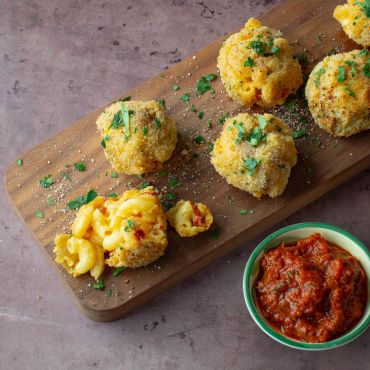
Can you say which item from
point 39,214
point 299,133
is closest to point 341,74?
point 299,133

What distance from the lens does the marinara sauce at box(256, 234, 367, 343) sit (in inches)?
149

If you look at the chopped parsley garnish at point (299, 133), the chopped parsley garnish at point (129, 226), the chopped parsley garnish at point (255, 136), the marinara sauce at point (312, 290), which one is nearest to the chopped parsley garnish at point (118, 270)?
the chopped parsley garnish at point (129, 226)

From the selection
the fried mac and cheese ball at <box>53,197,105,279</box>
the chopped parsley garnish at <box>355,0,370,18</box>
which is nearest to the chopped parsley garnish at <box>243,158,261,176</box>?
the fried mac and cheese ball at <box>53,197,105,279</box>

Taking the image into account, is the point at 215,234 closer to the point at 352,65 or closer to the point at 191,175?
the point at 191,175

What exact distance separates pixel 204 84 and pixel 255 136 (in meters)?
0.59

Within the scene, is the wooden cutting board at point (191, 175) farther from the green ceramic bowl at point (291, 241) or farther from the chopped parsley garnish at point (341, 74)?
the chopped parsley garnish at point (341, 74)

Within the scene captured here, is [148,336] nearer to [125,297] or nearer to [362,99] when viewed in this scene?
[125,297]

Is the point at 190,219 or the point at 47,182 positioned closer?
the point at 190,219

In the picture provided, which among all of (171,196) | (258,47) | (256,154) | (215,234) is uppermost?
(258,47)

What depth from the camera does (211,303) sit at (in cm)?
428

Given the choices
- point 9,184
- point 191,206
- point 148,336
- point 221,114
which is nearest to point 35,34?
point 9,184

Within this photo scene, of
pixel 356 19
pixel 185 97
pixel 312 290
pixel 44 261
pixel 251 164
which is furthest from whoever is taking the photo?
pixel 44 261

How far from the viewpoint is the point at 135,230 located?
3787mm

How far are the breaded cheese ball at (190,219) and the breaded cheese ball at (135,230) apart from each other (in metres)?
0.09
